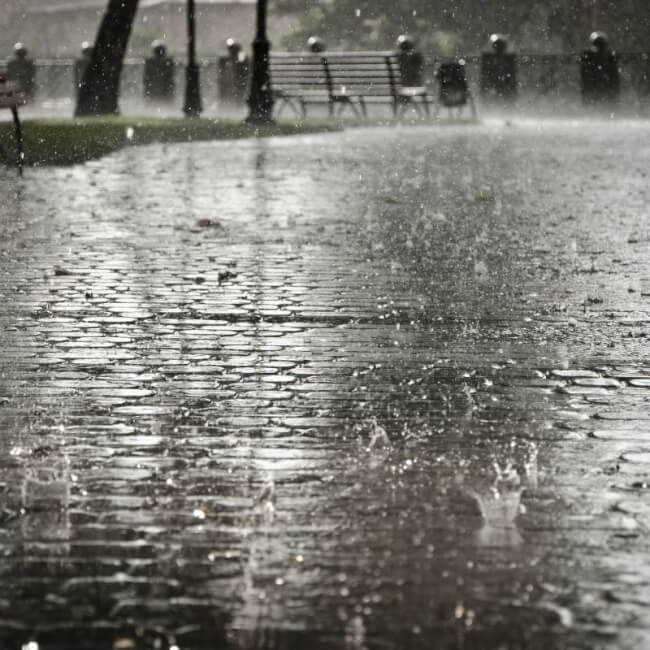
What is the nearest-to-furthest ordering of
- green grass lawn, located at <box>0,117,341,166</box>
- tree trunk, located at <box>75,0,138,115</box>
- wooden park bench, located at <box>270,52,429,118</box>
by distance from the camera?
green grass lawn, located at <box>0,117,341,166</box> → tree trunk, located at <box>75,0,138,115</box> → wooden park bench, located at <box>270,52,429,118</box>

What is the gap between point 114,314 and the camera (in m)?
7.35

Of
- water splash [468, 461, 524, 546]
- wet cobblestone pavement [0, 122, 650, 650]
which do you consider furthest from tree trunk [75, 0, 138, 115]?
water splash [468, 461, 524, 546]

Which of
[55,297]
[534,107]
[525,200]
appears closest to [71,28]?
[534,107]

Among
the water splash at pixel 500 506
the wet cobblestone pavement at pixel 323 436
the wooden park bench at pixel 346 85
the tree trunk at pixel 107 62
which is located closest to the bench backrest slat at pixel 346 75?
the wooden park bench at pixel 346 85

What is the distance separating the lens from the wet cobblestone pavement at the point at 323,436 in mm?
3400

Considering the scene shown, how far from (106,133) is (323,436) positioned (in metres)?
17.4

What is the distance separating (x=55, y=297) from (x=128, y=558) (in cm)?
433

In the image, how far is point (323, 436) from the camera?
4.96m

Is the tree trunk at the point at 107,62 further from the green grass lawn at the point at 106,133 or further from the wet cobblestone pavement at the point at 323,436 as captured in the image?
the wet cobblestone pavement at the point at 323,436

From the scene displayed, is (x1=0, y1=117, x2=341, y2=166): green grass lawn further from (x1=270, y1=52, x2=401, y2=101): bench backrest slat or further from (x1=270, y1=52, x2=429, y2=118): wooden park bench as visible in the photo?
(x1=270, y1=52, x2=401, y2=101): bench backrest slat

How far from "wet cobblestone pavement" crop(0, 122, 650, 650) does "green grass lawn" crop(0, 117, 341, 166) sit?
22.9 feet

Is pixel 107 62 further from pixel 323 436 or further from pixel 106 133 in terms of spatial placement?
pixel 323 436

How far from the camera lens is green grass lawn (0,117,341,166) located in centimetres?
1816

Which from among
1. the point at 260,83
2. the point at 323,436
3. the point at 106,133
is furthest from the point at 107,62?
the point at 323,436
